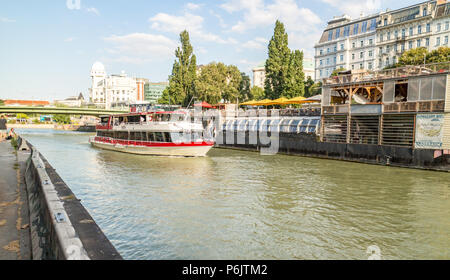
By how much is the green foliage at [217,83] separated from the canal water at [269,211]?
1404 inches

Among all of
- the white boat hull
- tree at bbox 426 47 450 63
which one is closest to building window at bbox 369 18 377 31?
tree at bbox 426 47 450 63

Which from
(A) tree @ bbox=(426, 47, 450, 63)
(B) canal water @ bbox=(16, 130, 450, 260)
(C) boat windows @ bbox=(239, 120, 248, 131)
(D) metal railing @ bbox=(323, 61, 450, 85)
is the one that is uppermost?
(A) tree @ bbox=(426, 47, 450, 63)

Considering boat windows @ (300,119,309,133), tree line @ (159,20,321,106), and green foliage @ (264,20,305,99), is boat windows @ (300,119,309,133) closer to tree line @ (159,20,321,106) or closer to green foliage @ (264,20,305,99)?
tree line @ (159,20,321,106)

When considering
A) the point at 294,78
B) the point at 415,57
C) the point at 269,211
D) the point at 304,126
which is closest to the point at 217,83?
the point at 294,78

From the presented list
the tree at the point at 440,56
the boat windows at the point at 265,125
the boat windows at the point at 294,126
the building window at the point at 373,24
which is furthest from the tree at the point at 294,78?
the building window at the point at 373,24

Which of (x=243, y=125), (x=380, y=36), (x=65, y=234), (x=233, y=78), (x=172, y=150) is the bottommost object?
(x=172, y=150)

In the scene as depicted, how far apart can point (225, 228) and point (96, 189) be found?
1015 cm

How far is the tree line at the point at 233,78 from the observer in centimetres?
5516

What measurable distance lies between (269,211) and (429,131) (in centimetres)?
1837

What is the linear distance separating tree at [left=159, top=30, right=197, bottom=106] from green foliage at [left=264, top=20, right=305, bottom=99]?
693 inches

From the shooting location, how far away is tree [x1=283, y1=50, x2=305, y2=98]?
54938mm

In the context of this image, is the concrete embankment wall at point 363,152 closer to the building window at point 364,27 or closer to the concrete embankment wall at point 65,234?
the concrete embankment wall at point 65,234

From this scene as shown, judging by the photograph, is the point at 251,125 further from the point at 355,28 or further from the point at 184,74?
the point at 355,28

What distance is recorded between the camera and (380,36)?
261 feet
